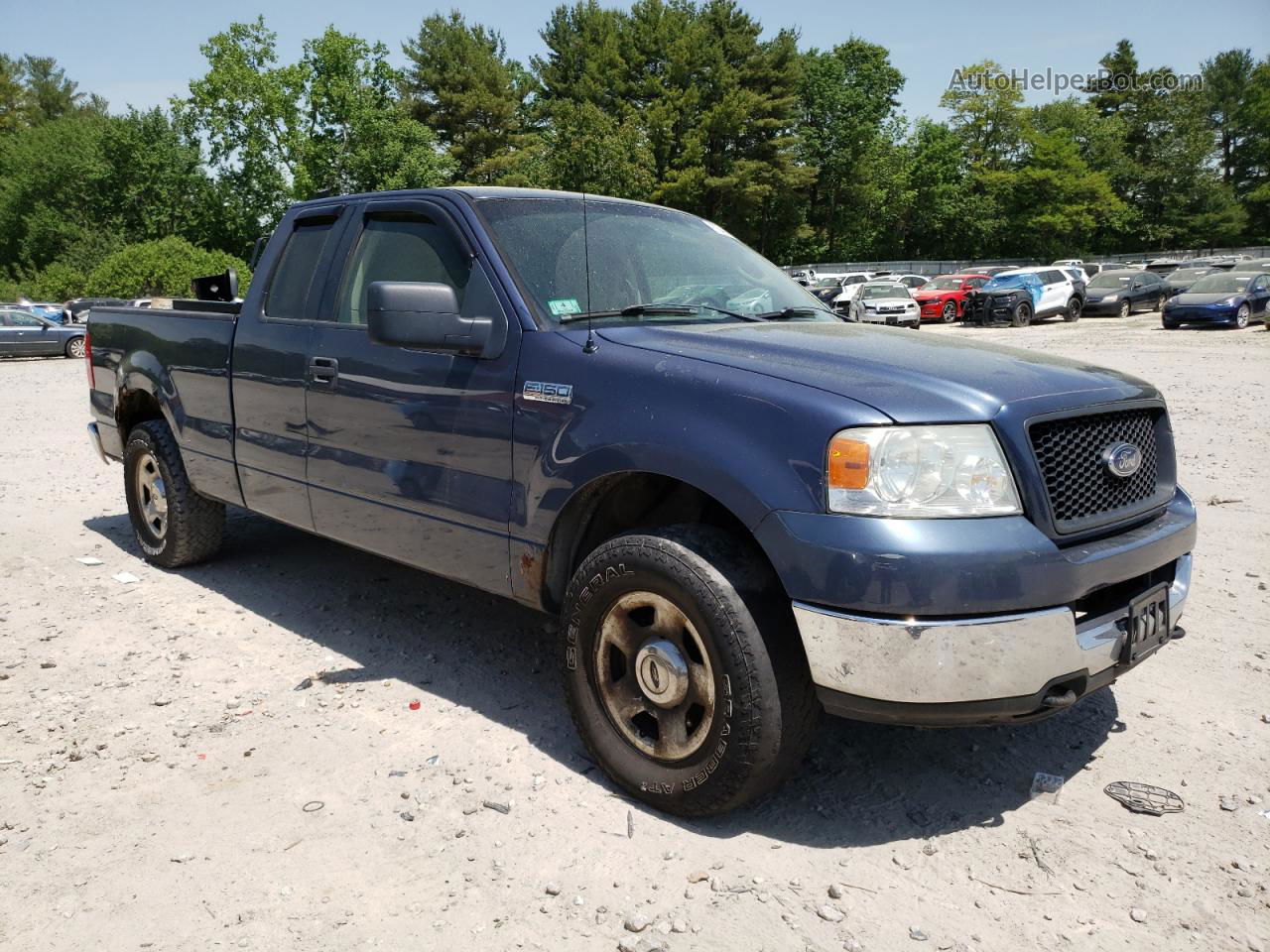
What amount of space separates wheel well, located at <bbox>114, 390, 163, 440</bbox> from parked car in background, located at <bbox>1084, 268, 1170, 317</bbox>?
31567 millimetres

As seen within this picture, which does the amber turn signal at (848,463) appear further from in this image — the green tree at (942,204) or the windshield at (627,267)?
the green tree at (942,204)

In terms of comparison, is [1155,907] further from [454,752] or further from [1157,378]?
[1157,378]

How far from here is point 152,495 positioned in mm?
5719

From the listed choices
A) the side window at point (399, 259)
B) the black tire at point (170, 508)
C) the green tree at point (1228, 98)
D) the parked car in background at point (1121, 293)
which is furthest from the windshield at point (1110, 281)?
the green tree at point (1228, 98)

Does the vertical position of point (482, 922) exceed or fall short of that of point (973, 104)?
it falls short

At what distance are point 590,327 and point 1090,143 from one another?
81.0 meters

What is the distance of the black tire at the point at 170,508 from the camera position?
543cm

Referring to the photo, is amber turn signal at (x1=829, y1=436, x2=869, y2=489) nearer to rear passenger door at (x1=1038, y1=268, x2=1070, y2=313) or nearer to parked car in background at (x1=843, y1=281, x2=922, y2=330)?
parked car in background at (x1=843, y1=281, x2=922, y2=330)

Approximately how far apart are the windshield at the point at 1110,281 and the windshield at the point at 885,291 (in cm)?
701

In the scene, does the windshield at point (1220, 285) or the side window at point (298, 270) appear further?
the windshield at point (1220, 285)

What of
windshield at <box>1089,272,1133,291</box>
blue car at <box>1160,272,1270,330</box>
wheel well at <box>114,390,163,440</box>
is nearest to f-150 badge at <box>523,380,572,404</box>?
wheel well at <box>114,390,163,440</box>

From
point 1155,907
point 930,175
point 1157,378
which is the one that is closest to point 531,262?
point 1155,907

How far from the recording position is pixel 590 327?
3.38 meters

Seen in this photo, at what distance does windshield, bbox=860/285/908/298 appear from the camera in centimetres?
2936
